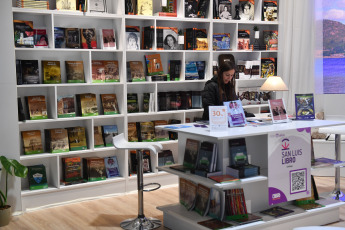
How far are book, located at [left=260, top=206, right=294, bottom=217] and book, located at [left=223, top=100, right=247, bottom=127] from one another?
832mm

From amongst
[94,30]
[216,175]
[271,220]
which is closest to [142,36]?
[94,30]

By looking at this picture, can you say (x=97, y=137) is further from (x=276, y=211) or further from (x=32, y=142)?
(x=276, y=211)

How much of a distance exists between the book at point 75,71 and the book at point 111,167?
103 cm

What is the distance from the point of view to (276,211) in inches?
169

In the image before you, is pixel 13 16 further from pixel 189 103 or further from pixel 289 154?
pixel 289 154

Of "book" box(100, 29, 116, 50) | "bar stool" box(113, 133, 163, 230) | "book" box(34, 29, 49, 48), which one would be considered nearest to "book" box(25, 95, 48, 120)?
"book" box(34, 29, 49, 48)

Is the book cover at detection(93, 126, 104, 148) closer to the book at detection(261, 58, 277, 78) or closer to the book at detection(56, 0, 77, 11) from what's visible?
the book at detection(56, 0, 77, 11)

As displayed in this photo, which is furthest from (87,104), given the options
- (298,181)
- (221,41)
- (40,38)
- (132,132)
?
(298,181)

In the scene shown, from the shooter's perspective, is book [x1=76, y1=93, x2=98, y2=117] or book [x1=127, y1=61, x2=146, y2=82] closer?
book [x1=76, y1=93, x2=98, y2=117]

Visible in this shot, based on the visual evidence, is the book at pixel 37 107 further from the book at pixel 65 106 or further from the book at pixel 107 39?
the book at pixel 107 39

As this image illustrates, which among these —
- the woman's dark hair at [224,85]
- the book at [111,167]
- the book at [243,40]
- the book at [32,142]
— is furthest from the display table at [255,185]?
the book at [243,40]

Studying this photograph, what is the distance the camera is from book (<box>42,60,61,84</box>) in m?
5.26

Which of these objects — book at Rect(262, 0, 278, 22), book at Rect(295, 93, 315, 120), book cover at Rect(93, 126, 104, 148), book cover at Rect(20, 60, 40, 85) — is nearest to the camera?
book at Rect(295, 93, 315, 120)

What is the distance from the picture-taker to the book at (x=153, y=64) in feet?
19.5
